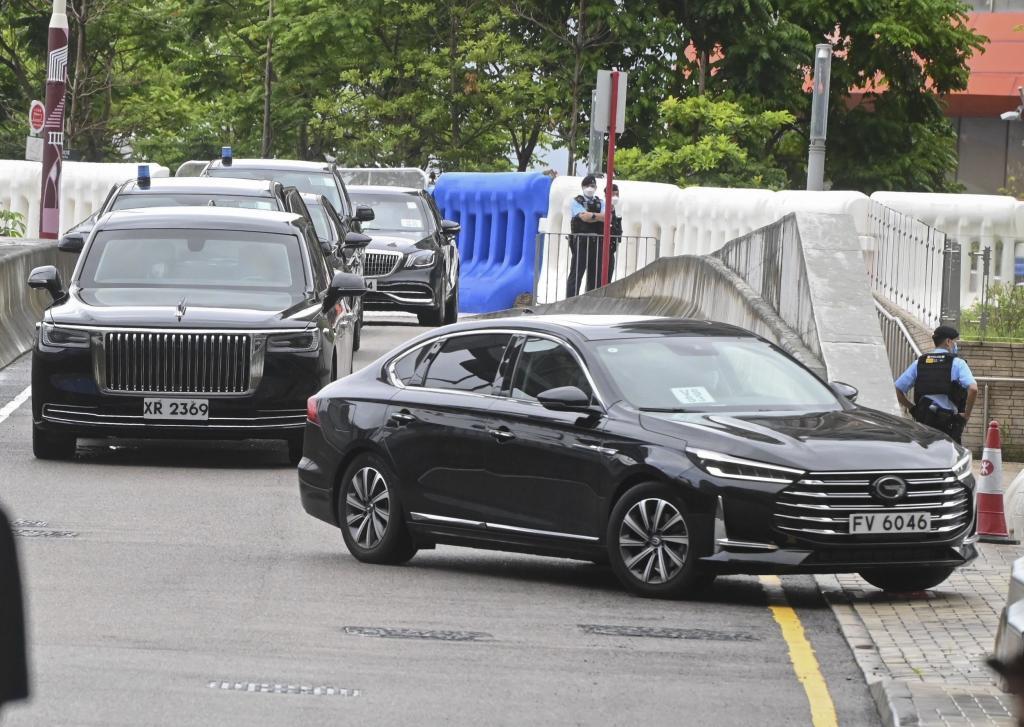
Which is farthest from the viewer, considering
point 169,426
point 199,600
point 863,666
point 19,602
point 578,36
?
point 578,36

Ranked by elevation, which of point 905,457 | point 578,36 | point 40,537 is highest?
point 578,36

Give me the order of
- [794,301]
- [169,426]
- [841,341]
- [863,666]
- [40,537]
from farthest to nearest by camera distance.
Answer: [794,301] → [841,341] → [169,426] → [40,537] → [863,666]

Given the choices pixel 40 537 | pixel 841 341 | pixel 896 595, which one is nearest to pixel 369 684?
pixel 896 595

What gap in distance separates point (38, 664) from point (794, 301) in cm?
1175

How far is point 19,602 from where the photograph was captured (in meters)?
3.99

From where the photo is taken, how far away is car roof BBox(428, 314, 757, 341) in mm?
12148

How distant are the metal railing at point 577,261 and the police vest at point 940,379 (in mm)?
12886

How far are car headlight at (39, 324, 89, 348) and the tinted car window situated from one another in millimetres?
4285

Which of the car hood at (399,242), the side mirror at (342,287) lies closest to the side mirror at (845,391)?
the side mirror at (342,287)

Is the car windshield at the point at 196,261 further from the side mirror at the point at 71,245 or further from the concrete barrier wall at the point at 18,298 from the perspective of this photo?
the concrete barrier wall at the point at 18,298

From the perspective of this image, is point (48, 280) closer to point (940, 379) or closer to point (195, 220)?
point (195, 220)

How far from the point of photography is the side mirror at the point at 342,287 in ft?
57.0

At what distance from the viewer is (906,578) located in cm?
1157

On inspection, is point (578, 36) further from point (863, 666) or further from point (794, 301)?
point (863, 666)
